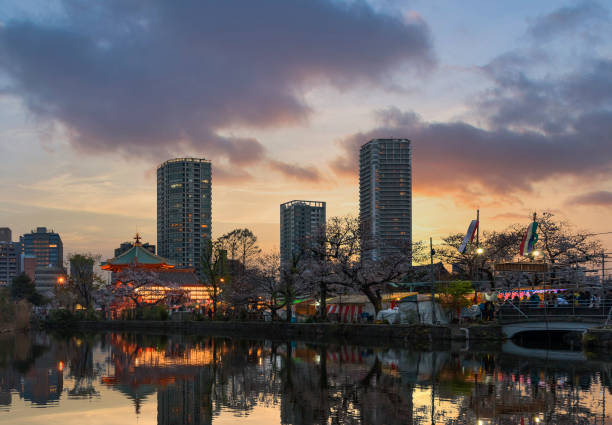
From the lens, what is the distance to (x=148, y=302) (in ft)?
315

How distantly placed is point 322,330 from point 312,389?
111ft

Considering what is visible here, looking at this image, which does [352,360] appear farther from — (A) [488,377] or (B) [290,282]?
(B) [290,282]

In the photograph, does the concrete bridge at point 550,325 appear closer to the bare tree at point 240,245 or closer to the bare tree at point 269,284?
the bare tree at point 269,284

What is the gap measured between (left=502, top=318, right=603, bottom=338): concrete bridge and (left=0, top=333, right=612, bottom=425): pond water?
5.12 meters

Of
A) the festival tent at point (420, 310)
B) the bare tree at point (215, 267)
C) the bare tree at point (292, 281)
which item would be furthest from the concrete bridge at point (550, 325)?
the bare tree at point (215, 267)

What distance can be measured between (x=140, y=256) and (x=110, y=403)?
8339 cm

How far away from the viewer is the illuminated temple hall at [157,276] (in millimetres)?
96006

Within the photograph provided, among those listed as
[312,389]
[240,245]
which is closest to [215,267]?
[240,245]

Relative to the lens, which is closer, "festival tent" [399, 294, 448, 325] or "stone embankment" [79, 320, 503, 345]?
"stone embankment" [79, 320, 503, 345]

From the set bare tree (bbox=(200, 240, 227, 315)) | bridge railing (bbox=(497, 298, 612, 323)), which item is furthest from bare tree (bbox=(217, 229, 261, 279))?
bridge railing (bbox=(497, 298, 612, 323))

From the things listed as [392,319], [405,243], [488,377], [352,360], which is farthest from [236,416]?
[405,243]

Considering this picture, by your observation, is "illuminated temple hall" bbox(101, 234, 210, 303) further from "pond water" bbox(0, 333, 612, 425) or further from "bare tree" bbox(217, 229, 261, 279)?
"pond water" bbox(0, 333, 612, 425)

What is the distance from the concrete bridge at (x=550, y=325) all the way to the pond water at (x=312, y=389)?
5.12 m

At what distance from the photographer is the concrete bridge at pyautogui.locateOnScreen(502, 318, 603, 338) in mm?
40713
